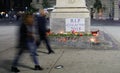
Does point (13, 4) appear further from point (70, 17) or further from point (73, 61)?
point (73, 61)

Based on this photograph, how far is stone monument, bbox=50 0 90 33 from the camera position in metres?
18.7

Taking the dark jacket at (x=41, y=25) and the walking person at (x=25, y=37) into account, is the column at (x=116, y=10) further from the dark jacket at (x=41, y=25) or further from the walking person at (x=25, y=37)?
the walking person at (x=25, y=37)

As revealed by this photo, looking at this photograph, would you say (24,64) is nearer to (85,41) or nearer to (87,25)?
(85,41)

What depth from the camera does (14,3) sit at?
98.4 metres

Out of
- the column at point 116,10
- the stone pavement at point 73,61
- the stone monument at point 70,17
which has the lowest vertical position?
the column at point 116,10

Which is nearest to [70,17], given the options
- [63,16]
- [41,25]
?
[63,16]

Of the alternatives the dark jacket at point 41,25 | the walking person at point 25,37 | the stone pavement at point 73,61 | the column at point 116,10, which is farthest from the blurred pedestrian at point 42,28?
the column at point 116,10

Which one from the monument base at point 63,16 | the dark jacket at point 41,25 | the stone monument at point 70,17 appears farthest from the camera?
the monument base at point 63,16

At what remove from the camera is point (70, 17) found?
18766 mm

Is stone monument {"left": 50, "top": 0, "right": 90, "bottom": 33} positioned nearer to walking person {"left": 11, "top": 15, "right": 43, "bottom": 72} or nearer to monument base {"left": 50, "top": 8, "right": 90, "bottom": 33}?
monument base {"left": 50, "top": 8, "right": 90, "bottom": 33}

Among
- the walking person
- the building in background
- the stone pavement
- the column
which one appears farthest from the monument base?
the building in background

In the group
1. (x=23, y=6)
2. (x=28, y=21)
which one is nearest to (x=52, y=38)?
(x=28, y=21)

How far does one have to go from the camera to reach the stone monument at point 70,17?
1866 cm

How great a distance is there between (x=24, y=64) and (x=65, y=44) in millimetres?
4968
